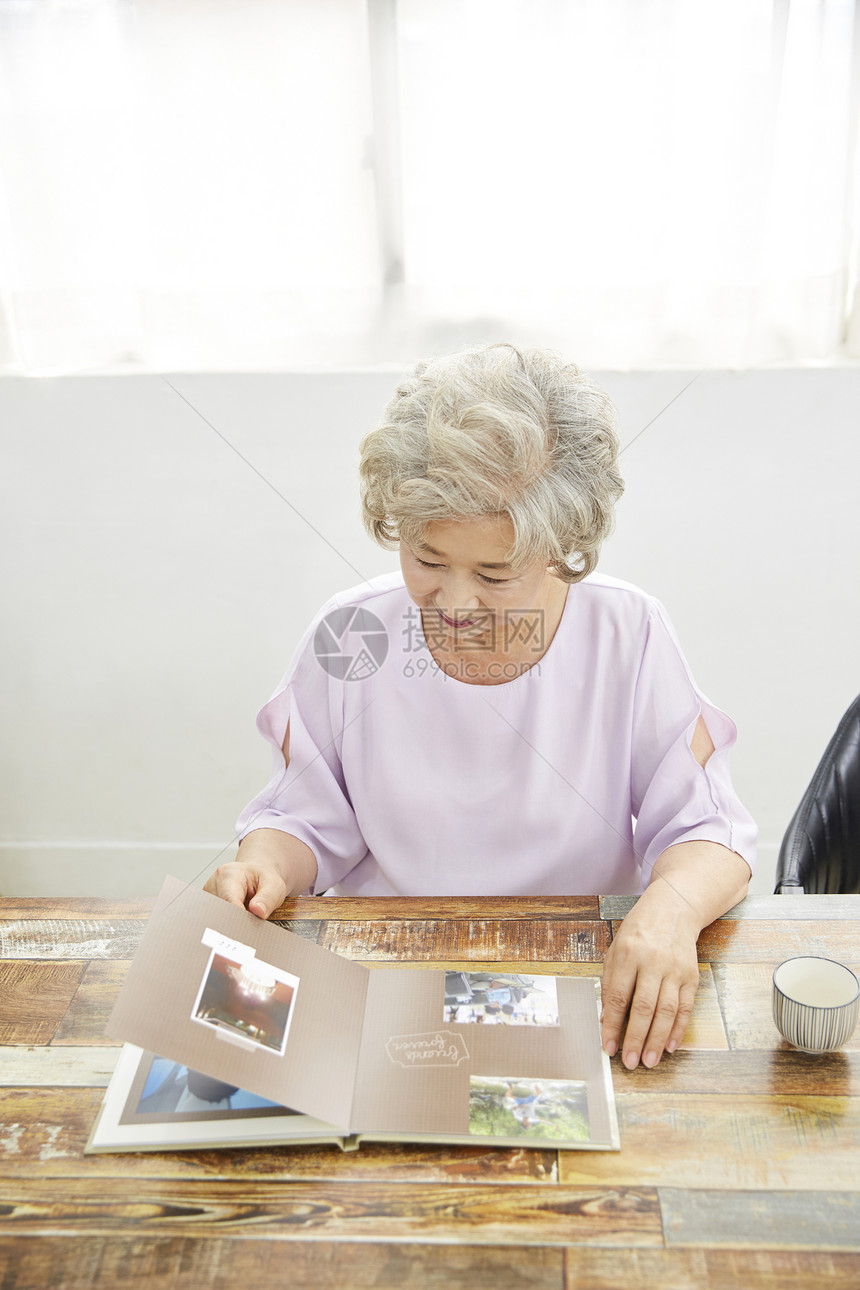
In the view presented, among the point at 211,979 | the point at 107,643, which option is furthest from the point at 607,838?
the point at 107,643

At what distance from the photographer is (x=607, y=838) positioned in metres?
1.37

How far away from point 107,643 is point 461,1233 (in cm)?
190

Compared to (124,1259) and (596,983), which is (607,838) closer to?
(596,983)

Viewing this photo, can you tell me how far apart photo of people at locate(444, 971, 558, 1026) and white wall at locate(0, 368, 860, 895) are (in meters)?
1.37

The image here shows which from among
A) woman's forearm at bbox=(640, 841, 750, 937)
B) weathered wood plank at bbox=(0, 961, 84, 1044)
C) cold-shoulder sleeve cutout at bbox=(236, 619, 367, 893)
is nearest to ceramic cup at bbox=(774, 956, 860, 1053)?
woman's forearm at bbox=(640, 841, 750, 937)

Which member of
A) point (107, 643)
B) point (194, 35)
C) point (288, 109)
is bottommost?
point (107, 643)

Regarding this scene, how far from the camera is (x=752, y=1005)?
101 centimetres

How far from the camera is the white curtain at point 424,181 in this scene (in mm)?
1896

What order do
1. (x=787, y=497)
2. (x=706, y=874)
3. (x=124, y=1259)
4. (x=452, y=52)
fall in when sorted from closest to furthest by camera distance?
1. (x=124, y=1259)
2. (x=706, y=874)
3. (x=452, y=52)
4. (x=787, y=497)

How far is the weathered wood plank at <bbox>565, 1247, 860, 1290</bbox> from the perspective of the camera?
73cm

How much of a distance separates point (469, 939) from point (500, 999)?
0.12 m

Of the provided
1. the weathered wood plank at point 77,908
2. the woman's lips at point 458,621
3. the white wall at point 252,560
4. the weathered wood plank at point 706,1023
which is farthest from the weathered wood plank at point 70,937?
the white wall at point 252,560

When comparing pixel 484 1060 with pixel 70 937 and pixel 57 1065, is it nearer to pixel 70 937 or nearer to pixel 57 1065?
pixel 57 1065

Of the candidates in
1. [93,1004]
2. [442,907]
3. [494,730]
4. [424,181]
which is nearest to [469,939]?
[442,907]
